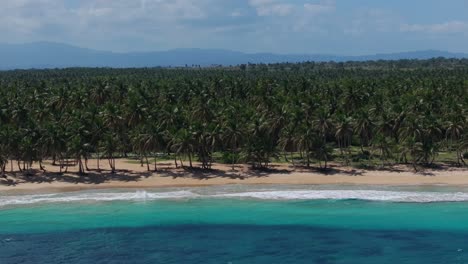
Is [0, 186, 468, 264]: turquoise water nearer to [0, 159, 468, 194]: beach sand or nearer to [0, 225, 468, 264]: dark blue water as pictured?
[0, 225, 468, 264]: dark blue water

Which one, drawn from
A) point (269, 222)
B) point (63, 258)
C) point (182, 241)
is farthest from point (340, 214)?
point (63, 258)

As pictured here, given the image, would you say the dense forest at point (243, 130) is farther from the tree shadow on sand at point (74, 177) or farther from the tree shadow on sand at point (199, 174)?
the tree shadow on sand at point (74, 177)

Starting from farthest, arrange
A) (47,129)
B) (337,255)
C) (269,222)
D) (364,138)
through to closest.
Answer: (364,138) < (47,129) < (269,222) < (337,255)

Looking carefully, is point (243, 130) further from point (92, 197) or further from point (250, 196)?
point (92, 197)

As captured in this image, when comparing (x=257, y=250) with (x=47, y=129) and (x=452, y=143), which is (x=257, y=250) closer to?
(x=47, y=129)

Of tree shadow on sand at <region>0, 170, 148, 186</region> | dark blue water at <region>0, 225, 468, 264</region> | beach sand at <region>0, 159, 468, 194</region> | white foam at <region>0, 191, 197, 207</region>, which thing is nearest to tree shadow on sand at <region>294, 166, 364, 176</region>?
beach sand at <region>0, 159, 468, 194</region>
